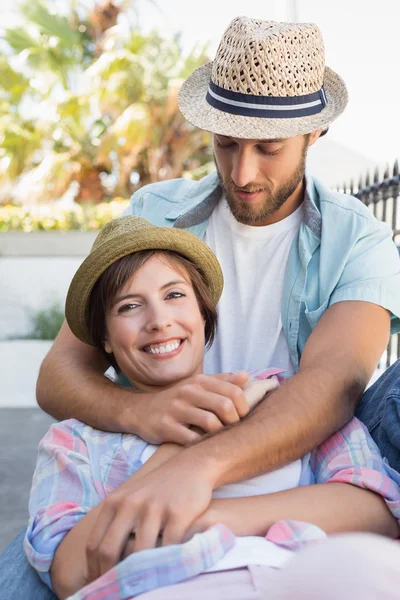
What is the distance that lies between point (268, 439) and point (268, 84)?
1.16 meters

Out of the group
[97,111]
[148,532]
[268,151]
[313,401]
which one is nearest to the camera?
[148,532]

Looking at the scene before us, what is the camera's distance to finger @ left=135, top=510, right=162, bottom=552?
1.56m

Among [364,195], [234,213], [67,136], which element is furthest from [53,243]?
[234,213]

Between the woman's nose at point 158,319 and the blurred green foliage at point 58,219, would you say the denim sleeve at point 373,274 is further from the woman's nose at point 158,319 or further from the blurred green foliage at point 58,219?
the blurred green foliage at point 58,219

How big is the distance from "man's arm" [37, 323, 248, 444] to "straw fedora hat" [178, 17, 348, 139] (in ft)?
2.73

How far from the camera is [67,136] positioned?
703 inches

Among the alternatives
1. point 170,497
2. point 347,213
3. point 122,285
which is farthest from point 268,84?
point 170,497

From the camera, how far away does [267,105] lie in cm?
246

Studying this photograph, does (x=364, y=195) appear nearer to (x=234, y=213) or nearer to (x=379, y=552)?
(x=234, y=213)

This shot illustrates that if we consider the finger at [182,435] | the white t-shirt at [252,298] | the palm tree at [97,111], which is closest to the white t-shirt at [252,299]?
the white t-shirt at [252,298]

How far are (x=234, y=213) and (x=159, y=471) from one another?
116 cm

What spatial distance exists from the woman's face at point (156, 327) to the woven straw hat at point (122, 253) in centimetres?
6

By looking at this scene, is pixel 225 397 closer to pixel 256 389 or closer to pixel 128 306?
pixel 256 389

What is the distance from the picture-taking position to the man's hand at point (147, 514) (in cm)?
157
